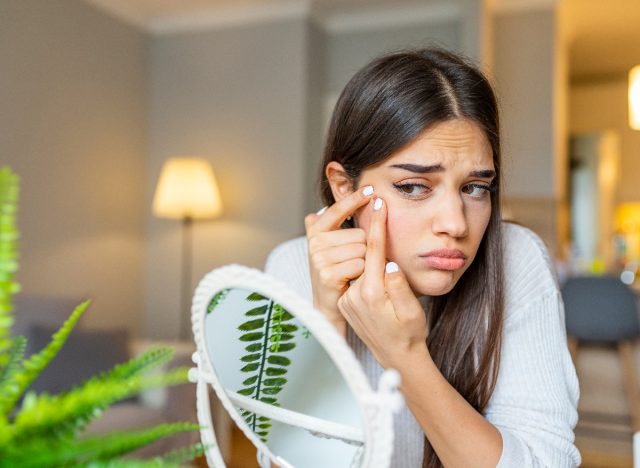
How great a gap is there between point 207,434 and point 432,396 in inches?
10.8

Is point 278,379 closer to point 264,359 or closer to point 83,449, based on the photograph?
point 264,359

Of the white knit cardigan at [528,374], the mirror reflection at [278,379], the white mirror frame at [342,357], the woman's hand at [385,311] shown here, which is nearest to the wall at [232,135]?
the white knit cardigan at [528,374]

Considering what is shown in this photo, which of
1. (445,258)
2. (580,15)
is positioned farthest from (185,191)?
(445,258)

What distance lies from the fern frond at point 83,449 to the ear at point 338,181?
0.63m

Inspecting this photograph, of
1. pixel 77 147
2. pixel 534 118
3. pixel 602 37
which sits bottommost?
pixel 77 147

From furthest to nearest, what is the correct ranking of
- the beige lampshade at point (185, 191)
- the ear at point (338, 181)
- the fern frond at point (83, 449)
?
the beige lampshade at point (185, 191)
the ear at point (338, 181)
the fern frond at point (83, 449)

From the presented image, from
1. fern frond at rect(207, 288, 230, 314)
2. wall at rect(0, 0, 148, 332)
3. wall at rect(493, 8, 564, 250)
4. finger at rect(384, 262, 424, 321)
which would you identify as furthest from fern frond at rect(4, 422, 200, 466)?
wall at rect(493, 8, 564, 250)

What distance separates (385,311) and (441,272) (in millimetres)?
149

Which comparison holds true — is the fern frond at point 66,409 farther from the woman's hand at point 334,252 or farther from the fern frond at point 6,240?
the woman's hand at point 334,252

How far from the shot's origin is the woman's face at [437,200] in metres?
0.79

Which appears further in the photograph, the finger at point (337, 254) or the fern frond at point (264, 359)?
A: the finger at point (337, 254)

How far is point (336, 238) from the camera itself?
0.80m

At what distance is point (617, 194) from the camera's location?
19.1 feet

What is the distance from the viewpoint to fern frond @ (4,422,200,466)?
0.95 feet
